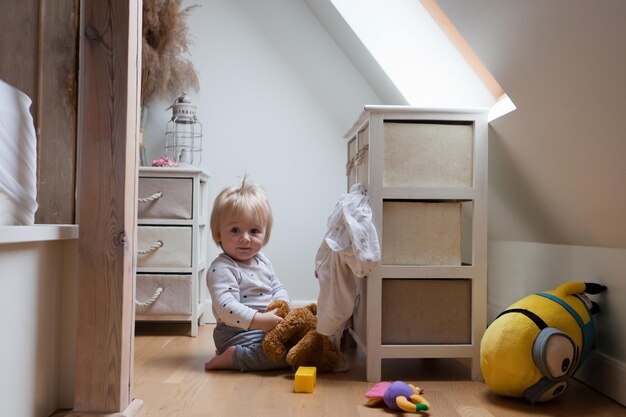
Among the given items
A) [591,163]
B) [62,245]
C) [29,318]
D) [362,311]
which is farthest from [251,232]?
[591,163]

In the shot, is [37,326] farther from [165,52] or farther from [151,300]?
[165,52]

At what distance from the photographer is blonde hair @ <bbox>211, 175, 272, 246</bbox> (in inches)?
73.2

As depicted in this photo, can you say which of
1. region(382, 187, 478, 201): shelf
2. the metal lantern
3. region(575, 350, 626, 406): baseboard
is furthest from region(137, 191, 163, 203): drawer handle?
region(575, 350, 626, 406): baseboard

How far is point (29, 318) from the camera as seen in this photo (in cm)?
112

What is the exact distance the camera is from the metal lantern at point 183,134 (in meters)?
2.41

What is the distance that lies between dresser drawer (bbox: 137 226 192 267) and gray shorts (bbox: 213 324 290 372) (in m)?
0.51

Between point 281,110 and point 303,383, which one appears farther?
point 281,110

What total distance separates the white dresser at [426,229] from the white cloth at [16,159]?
0.85 metres

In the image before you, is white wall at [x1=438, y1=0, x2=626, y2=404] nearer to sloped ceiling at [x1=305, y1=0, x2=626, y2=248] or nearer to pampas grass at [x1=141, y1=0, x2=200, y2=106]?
sloped ceiling at [x1=305, y1=0, x2=626, y2=248]

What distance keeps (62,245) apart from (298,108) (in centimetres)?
156

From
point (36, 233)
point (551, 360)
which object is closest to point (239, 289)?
point (36, 233)

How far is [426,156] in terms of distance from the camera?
1604mm

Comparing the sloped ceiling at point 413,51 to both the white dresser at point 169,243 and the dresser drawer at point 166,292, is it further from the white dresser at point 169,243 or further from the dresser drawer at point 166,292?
the dresser drawer at point 166,292

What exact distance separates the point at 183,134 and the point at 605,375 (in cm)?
191
